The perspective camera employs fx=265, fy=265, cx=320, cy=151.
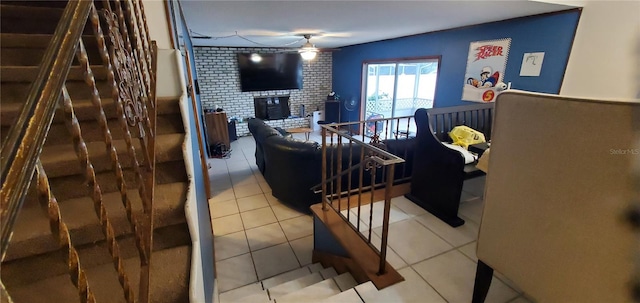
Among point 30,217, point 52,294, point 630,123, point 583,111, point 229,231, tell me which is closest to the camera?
point 630,123

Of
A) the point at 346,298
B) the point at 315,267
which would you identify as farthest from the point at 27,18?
A: the point at 315,267

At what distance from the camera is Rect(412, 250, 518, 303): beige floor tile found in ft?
5.02

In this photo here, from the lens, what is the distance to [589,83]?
2.57 metres

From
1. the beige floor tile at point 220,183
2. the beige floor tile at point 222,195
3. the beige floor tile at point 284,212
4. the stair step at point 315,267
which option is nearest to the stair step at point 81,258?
the stair step at point 315,267

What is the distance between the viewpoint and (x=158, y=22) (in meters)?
1.80

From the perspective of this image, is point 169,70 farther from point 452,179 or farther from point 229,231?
point 452,179

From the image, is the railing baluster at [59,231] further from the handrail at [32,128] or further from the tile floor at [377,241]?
the tile floor at [377,241]

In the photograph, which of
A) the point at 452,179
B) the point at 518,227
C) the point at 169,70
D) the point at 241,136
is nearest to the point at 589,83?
the point at 452,179

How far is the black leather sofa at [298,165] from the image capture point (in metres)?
2.80

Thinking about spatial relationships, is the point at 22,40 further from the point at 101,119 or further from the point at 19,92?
the point at 101,119

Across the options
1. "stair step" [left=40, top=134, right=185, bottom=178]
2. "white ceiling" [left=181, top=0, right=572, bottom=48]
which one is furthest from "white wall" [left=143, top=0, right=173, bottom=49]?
"stair step" [left=40, top=134, right=185, bottom=178]

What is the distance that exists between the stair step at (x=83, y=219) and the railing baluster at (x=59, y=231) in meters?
0.60

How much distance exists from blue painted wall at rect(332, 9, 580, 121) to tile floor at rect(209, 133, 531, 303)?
1.44 meters

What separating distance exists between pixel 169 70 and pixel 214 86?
5.12 m
